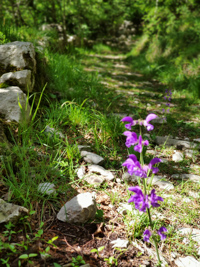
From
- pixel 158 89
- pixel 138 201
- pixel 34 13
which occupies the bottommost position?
pixel 158 89

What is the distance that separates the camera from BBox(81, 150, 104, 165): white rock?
2311mm

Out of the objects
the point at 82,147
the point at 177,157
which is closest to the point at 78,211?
the point at 82,147

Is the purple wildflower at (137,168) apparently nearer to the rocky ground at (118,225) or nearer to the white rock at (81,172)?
the rocky ground at (118,225)

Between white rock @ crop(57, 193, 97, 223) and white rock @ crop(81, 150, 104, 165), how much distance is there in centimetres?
74

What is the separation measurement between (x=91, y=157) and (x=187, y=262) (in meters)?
1.29

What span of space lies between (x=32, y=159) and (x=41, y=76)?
165 centimetres

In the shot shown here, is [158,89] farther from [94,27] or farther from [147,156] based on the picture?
[94,27]

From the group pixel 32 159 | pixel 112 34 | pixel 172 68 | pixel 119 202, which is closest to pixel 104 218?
pixel 119 202

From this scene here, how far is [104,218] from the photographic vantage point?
5.50 feet

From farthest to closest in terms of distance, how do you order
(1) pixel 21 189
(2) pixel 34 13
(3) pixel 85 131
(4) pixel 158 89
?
(2) pixel 34 13 → (4) pixel 158 89 → (3) pixel 85 131 → (1) pixel 21 189

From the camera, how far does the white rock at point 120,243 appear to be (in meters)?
1.42

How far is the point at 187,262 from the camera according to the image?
1377mm

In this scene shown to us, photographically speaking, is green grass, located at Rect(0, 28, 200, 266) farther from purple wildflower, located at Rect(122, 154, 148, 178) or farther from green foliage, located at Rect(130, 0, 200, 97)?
green foliage, located at Rect(130, 0, 200, 97)

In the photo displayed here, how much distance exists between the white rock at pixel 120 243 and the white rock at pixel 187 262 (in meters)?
0.35
